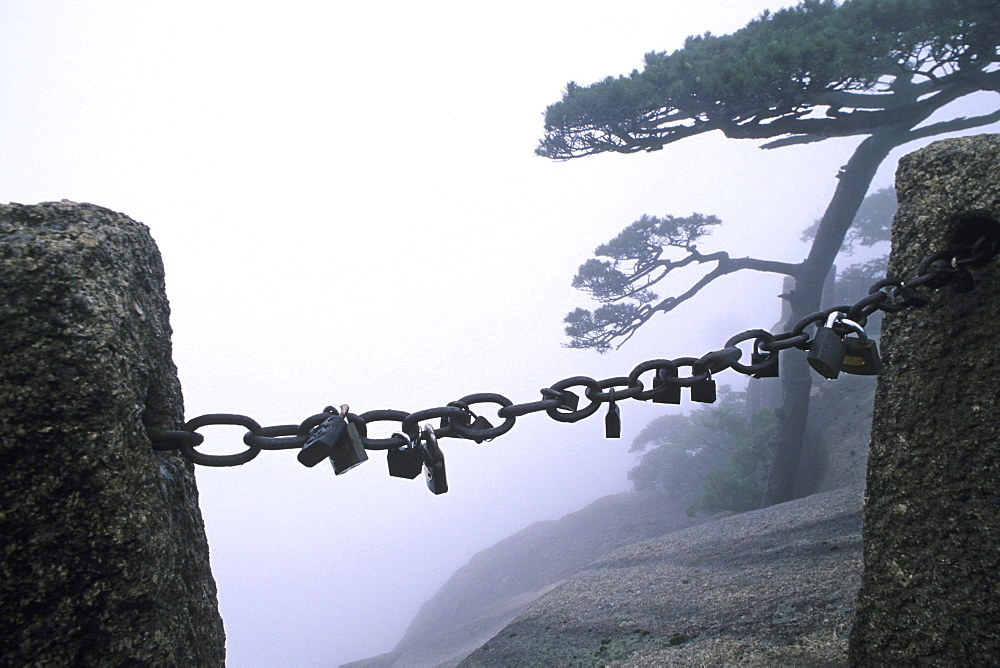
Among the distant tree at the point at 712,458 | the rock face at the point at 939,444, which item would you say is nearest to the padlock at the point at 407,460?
the rock face at the point at 939,444

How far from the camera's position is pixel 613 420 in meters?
1.76

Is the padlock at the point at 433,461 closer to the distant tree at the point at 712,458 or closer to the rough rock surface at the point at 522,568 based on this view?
the rough rock surface at the point at 522,568

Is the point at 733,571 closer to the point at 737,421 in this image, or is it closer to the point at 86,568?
the point at 86,568

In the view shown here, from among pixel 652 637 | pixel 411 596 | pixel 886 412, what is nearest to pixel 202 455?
pixel 886 412

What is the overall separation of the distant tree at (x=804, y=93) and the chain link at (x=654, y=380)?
28.9 ft

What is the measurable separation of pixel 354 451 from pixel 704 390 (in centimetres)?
107

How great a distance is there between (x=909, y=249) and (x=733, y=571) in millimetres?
4503

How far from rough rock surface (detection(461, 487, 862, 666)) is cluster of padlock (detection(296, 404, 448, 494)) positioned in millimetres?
2022

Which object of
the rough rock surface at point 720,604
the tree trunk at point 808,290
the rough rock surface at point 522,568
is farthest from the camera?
the rough rock surface at point 522,568

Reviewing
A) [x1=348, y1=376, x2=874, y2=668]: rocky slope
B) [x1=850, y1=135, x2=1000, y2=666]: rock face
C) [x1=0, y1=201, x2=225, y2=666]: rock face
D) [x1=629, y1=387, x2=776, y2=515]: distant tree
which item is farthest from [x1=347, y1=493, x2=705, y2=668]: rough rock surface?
[x1=0, y1=201, x2=225, y2=666]: rock face

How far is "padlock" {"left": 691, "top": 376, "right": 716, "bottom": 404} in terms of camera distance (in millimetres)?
1678

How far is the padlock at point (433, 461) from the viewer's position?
5.03 ft

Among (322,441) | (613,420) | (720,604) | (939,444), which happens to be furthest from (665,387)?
(720,604)

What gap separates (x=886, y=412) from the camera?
186 centimetres
